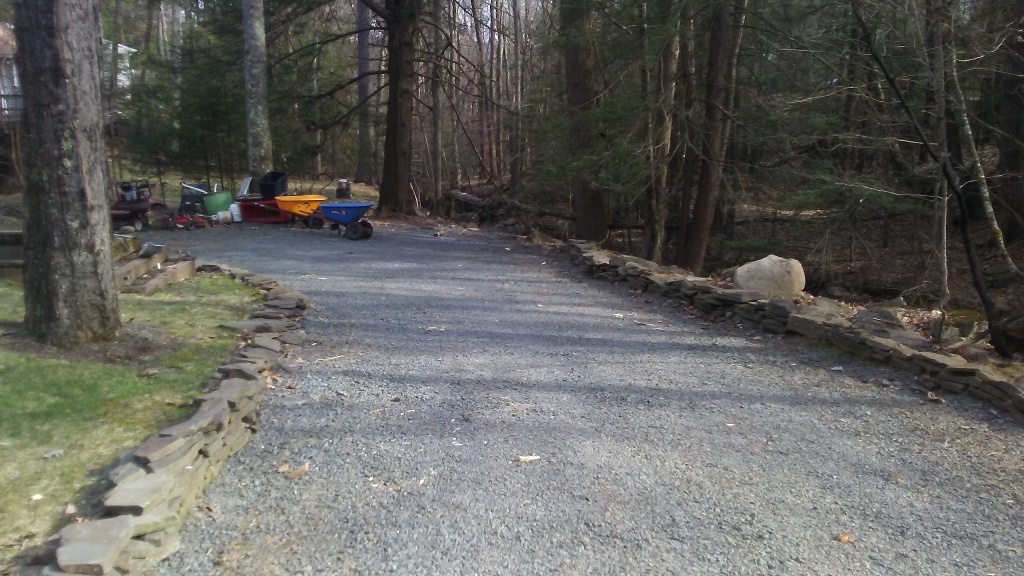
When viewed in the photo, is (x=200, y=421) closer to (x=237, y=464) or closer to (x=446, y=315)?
(x=237, y=464)

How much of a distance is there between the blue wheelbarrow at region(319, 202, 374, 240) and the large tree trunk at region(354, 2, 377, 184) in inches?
297

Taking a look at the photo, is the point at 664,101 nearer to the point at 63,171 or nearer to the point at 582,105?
the point at 582,105

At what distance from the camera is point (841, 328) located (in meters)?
8.00

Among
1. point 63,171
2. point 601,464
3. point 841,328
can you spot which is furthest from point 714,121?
point 63,171

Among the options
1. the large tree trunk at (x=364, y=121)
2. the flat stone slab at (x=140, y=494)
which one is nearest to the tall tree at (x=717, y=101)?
the flat stone slab at (x=140, y=494)

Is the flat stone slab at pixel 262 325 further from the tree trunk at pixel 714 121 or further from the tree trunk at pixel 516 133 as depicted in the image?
the tree trunk at pixel 516 133

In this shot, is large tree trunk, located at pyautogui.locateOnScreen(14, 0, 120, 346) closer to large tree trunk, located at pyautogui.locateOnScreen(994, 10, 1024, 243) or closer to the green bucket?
the green bucket

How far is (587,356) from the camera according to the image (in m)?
7.80

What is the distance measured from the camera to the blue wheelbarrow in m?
15.9

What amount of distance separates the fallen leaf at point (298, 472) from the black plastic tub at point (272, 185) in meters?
13.8

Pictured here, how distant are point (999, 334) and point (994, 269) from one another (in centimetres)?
881

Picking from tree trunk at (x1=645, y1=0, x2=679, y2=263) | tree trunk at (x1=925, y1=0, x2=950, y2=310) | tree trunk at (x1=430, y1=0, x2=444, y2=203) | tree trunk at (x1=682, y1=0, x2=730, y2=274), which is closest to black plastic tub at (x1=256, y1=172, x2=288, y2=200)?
tree trunk at (x1=430, y1=0, x2=444, y2=203)

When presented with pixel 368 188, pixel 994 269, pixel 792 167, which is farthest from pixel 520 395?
pixel 368 188

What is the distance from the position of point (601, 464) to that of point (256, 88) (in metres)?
16.4
